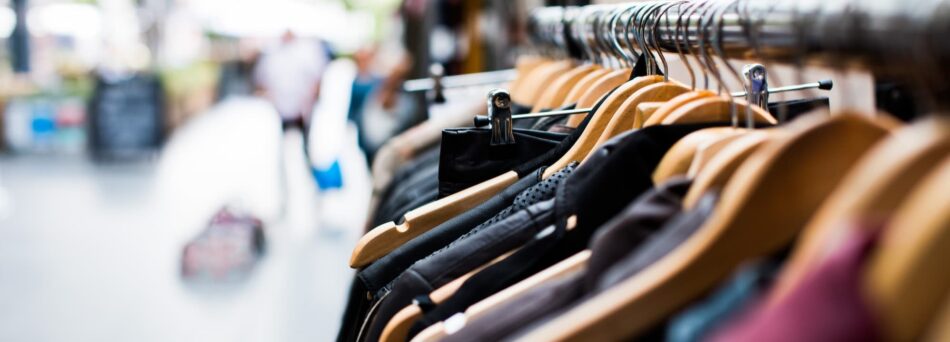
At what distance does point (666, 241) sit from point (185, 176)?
9.15m

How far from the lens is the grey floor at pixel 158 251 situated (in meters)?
4.54

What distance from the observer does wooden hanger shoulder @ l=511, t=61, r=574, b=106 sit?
2.37 m

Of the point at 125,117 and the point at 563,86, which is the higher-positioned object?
the point at 563,86

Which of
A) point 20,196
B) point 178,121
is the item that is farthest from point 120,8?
point 20,196

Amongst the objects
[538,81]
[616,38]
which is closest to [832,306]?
[616,38]

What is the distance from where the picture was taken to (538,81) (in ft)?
7.93

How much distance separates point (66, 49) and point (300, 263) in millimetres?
12560

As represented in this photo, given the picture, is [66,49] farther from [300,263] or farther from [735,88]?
[735,88]

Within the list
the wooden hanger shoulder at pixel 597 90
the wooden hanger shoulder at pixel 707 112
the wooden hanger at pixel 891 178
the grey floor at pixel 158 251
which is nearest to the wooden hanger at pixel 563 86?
the wooden hanger shoulder at pixel 597 90

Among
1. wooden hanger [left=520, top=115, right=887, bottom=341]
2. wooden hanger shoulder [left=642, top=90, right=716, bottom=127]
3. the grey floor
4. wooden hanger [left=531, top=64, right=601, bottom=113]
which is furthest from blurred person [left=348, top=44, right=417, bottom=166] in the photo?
wooden hanger [left=520, top=115, right=887, bottom=341]

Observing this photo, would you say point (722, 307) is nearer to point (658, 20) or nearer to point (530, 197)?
point (530, 197)

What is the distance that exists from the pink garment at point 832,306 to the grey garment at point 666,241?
0.23m

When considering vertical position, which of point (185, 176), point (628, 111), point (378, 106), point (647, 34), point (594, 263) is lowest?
point (185, 176)

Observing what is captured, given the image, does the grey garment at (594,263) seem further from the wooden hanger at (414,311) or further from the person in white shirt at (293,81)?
the person in white shirt at (293,81)
